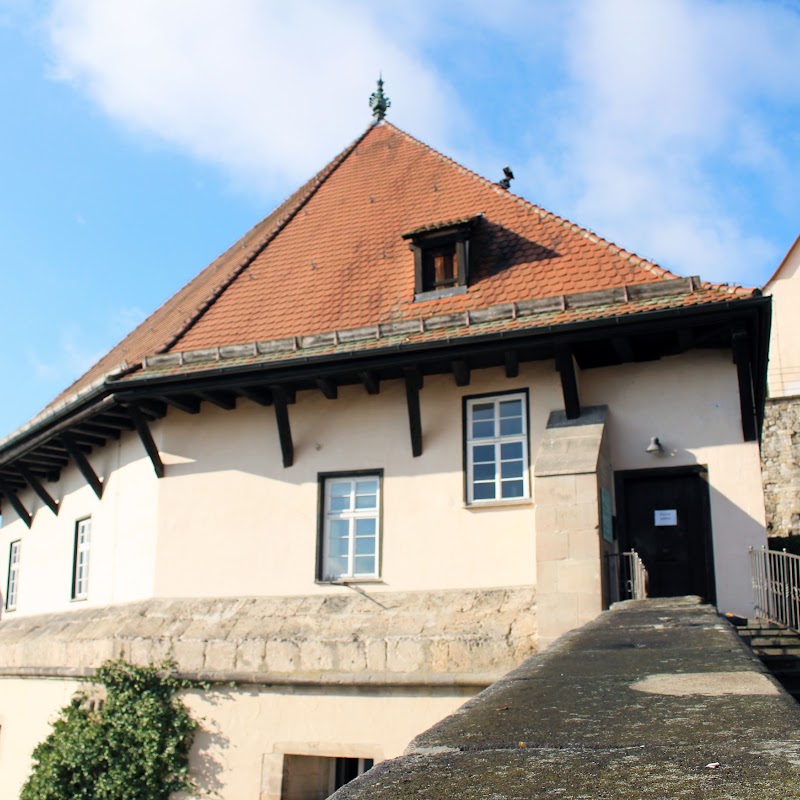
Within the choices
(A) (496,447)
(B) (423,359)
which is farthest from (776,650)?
(B) (423,359)

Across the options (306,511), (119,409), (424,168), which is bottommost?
(306,511)

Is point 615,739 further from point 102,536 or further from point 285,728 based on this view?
point 102,536

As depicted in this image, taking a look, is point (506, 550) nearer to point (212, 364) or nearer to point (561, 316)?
point (561, 316)

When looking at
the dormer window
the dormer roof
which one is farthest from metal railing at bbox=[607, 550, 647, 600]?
the dormer window

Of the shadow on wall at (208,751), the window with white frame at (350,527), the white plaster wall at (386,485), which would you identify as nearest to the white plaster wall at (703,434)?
the white plaster wall at (386,485)

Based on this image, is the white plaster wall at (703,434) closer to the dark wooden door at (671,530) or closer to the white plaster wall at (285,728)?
the dark wooden door at (671,530)

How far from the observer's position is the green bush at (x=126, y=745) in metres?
12.3

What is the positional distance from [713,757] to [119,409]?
12660 mm

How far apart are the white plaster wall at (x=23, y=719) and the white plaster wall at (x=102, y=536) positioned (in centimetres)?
134

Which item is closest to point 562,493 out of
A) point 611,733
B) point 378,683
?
point 378,683

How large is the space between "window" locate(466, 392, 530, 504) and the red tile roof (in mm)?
1096

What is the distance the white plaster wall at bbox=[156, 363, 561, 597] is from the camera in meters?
12.3

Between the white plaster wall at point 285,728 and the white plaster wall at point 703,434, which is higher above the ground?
the white plaster wall at point 703,434

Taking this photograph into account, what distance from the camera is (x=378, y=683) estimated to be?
38.1ft
